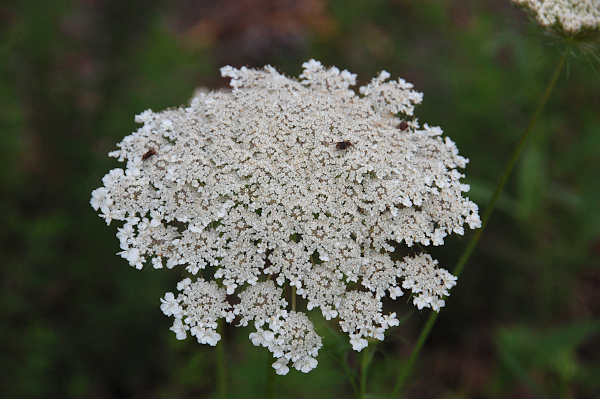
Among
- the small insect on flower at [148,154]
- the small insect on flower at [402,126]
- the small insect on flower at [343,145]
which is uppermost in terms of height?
the small insect on flower at [402,126]

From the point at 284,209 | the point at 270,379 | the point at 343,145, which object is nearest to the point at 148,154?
the point at 284,209

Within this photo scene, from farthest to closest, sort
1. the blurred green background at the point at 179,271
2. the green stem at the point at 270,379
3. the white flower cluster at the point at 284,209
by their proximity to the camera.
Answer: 1. the blurred green background at the point at 179,271
2. the green stem at the point at 270,379
3. the white flower cluster at the point at 284,209

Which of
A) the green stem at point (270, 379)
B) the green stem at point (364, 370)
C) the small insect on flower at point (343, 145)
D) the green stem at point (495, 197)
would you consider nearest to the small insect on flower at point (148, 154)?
the small insect on flower at point (343, 145)

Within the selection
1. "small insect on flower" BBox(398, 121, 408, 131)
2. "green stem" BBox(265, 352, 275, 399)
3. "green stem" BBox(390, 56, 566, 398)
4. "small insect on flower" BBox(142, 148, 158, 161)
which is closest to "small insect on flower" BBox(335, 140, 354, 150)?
"small insect on flower" BBox(398, 121, 408, 131)

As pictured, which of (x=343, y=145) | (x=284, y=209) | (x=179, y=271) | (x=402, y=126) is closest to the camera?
(x=284, y=209)

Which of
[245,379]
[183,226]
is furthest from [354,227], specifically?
[245,379]

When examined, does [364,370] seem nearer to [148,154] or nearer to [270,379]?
[270,379]

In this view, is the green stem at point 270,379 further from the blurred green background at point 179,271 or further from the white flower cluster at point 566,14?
the white flower cluster at point 566,14
